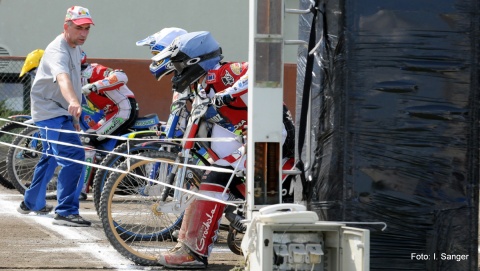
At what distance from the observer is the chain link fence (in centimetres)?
1689

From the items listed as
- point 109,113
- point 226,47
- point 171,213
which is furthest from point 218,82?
point 226,47

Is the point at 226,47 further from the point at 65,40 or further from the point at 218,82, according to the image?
the point at 218,82

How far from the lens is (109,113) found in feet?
39.8

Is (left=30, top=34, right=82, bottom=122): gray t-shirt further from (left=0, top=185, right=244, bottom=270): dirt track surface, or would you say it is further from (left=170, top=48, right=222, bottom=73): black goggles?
(left=170, top=48, right=222, bottom=73): black goggles

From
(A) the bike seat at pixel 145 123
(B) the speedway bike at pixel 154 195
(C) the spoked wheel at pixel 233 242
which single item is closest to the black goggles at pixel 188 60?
(B) the speedway bike at pixel 154 195

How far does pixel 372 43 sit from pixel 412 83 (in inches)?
12.2

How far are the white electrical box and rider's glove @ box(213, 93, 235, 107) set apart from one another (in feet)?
6.10

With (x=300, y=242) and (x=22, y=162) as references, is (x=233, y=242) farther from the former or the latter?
(x=22, y=162)

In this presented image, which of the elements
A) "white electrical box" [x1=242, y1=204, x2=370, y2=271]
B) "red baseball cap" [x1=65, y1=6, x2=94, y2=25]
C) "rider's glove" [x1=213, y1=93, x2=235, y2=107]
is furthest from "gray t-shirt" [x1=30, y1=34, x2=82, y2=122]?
"white electrical box" [x1=242, y1=204, x2=370, y2=271]

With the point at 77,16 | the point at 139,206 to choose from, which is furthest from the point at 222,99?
the point at 77,16

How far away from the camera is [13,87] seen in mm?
17297

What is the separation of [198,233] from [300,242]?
6.78 feet

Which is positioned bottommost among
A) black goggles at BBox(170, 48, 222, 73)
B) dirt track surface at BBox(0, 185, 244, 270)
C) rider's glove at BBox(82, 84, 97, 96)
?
dirt track surface at BBox(0, 185, 244, 270)

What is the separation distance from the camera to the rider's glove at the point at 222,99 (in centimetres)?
715
